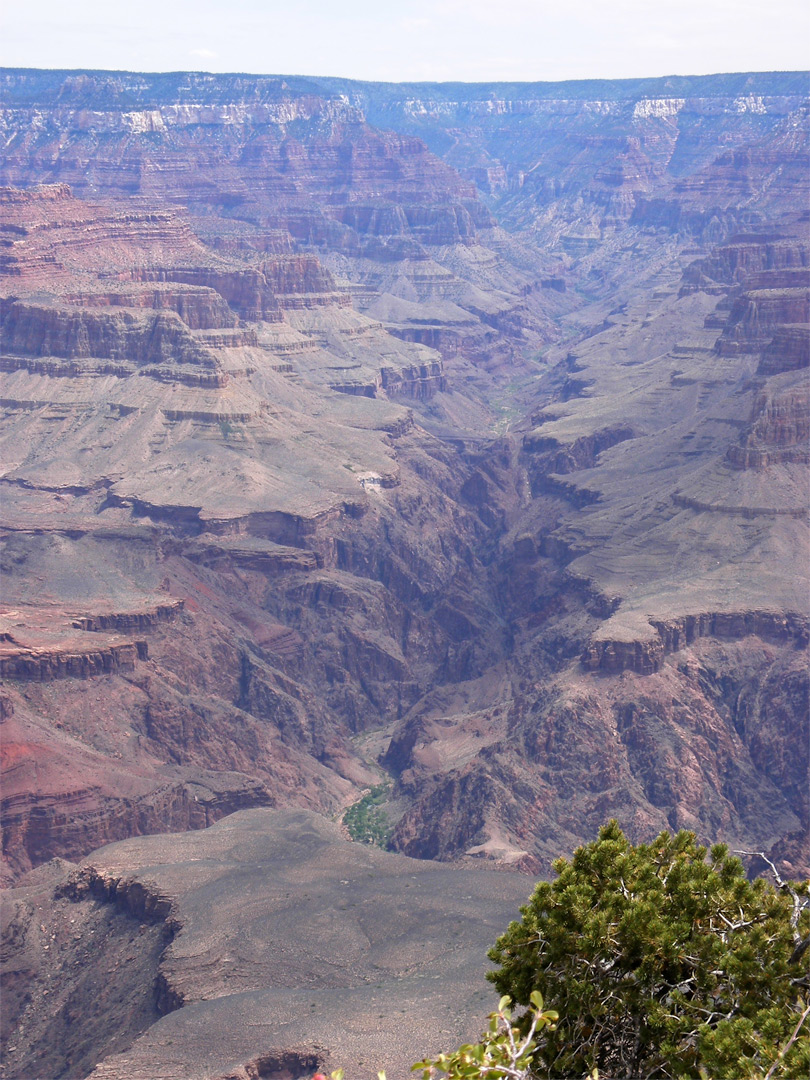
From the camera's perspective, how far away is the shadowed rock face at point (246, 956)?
4934 cm

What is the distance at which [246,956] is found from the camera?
57469 mm

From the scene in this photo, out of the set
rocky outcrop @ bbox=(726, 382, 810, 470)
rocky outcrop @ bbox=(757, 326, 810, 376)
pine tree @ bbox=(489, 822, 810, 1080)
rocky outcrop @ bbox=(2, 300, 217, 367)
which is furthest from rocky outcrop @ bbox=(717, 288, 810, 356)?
pine tree @ bbox=(489, 822, 810, 1080)

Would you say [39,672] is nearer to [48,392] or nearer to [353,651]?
[353,651]

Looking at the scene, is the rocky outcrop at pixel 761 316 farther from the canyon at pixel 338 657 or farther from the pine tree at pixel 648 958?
the pine tree at pixel 648 958

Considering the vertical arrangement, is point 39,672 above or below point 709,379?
below

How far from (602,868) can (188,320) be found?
163 m

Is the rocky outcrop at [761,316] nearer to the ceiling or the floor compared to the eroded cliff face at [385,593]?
nearer to the ceiling

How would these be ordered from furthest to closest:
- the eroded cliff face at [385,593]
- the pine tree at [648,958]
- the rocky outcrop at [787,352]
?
the rocky outcrop at [787,352] < the eroded cliff face at [385,593] < the pine tree at [648,958]

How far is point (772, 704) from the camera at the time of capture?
95.9m

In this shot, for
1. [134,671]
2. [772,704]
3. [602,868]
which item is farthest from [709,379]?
[602,868]

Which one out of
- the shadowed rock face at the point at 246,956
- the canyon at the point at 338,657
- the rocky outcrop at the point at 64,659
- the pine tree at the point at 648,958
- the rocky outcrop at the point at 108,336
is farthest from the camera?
the rocky outcrop at the point at 108,336

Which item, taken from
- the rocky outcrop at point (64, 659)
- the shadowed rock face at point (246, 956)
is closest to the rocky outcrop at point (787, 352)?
the rocky outcrop at point (64, 659)

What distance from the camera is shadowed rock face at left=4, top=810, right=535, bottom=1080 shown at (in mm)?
49344

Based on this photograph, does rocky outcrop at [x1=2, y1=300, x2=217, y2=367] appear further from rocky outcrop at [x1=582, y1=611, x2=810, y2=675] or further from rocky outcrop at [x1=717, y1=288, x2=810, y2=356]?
rocky outcrop at [x1=582, y1=611, x2=810, y2=675]
